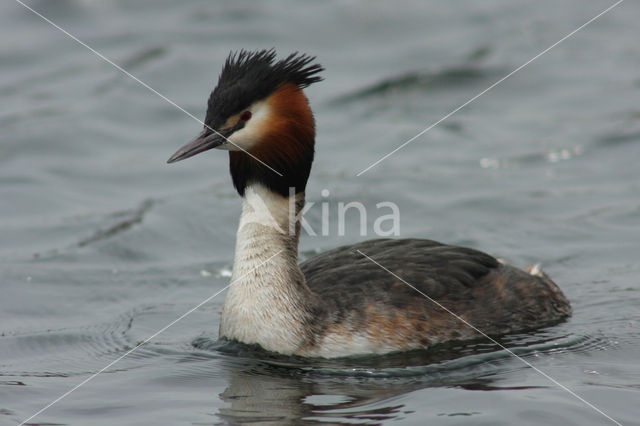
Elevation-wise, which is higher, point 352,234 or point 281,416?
point 352,234

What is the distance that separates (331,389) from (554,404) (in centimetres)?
154

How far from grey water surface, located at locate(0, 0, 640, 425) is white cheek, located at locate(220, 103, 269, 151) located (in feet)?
5.27

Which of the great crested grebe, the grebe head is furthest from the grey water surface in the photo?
the grebe head

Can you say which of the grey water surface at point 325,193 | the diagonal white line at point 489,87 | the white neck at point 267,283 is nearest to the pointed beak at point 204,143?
the white neck at point 267,283

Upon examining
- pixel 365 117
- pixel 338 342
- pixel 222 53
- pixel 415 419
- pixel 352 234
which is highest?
pixel 222 53

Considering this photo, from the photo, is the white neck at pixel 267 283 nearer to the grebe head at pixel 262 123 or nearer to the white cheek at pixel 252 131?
the grebe head at pixel 262 123

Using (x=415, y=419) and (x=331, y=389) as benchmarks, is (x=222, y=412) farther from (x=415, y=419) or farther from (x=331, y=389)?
(x=415, y=419)

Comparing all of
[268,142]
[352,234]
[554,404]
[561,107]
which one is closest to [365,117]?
[561,107]

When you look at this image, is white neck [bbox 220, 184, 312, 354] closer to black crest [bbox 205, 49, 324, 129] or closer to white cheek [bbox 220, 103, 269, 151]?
white cheek [bbox 220, 103, 269, 151]

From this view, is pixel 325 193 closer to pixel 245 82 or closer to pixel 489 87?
pixel 489 87

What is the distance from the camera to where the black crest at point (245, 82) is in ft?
25.3

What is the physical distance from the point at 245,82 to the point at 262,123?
33cm

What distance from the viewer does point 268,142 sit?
7.86 m

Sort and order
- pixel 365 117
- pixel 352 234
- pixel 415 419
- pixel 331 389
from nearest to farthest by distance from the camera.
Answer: pixel 415 419 < pixel 331 389 < pixel 352 234 < pixel 365 117
